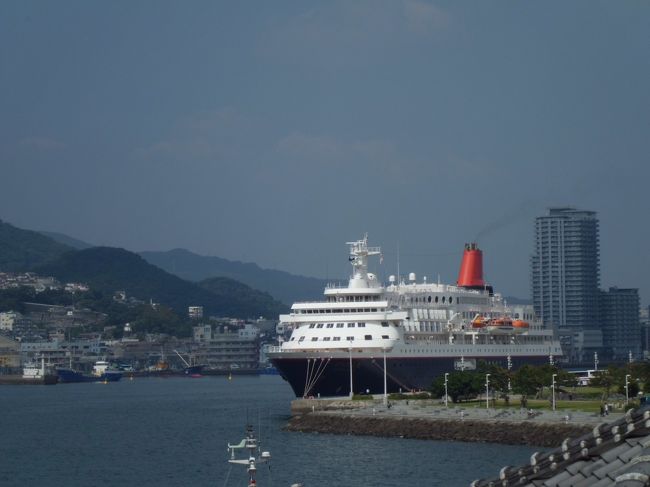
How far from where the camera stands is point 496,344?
8494 cm

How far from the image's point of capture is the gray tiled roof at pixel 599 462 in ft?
51.2

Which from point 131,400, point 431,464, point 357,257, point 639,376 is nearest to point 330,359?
point 357,257

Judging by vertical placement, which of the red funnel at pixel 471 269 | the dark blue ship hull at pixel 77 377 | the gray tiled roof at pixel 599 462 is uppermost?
the red funnel at pixel 471 269

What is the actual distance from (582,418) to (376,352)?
64.8 feet

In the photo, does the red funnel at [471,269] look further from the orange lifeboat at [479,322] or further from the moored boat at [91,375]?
the moored boat at [91,375]

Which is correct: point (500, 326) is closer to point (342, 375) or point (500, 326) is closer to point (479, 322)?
point (479, 322)

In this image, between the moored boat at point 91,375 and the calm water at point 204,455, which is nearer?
the calm water at point 204,455

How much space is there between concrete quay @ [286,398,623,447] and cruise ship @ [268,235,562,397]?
5758 millimetres

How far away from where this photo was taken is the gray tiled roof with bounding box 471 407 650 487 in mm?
15609

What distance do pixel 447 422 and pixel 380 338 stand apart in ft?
54.8

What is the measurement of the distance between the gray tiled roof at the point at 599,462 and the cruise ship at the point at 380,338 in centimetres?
5245

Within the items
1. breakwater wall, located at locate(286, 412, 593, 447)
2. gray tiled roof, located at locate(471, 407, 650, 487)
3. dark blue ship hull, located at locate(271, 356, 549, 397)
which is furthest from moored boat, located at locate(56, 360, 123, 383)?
gray tiled roof, located at locate(471, 407, 650, 487)

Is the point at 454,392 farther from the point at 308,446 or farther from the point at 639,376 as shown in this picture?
the point at 308,446

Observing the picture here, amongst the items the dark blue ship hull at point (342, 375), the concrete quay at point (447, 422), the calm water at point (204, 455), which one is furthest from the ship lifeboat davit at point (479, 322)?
the concrete quay at point (447, 422)
